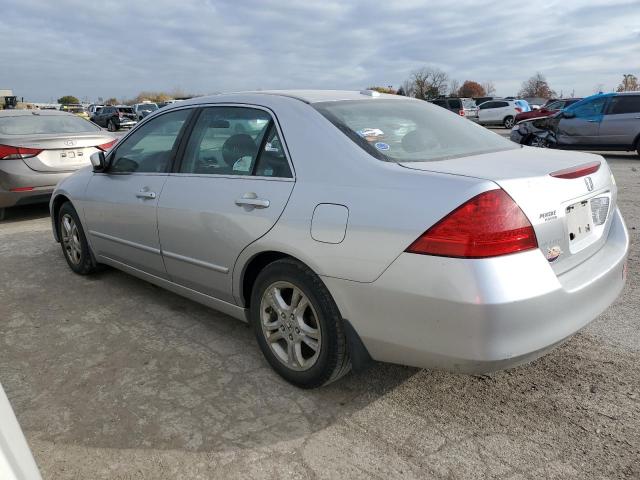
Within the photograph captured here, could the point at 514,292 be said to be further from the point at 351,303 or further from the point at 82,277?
the point at 82,277

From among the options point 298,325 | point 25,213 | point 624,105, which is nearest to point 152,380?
point 298,325

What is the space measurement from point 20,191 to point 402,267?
620 centimetres

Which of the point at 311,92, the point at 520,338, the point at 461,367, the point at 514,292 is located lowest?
the point at 461,367

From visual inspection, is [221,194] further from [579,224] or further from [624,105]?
[624,105]

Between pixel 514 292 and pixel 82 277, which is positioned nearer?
pixel 514 292

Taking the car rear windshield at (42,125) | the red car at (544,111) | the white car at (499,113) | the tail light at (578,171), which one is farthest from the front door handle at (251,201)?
the white car at (499,113)

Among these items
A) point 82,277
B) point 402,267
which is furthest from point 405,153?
point 82,277

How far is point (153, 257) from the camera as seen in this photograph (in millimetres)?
3693

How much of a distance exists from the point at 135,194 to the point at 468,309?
2.62 meters

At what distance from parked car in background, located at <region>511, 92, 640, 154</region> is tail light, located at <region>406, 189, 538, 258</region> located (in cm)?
1250

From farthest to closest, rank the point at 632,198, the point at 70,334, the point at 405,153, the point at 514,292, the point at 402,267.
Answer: the point at 632,198 < the point at 70,334 < the point at 405,153 < the point at 402,267 < the point at 514,292

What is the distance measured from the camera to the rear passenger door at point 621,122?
41.0 ft

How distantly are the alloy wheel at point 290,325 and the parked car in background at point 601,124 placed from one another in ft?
40.9

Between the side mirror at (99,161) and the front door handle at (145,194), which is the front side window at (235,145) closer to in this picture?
the front door handle at (145,194)
